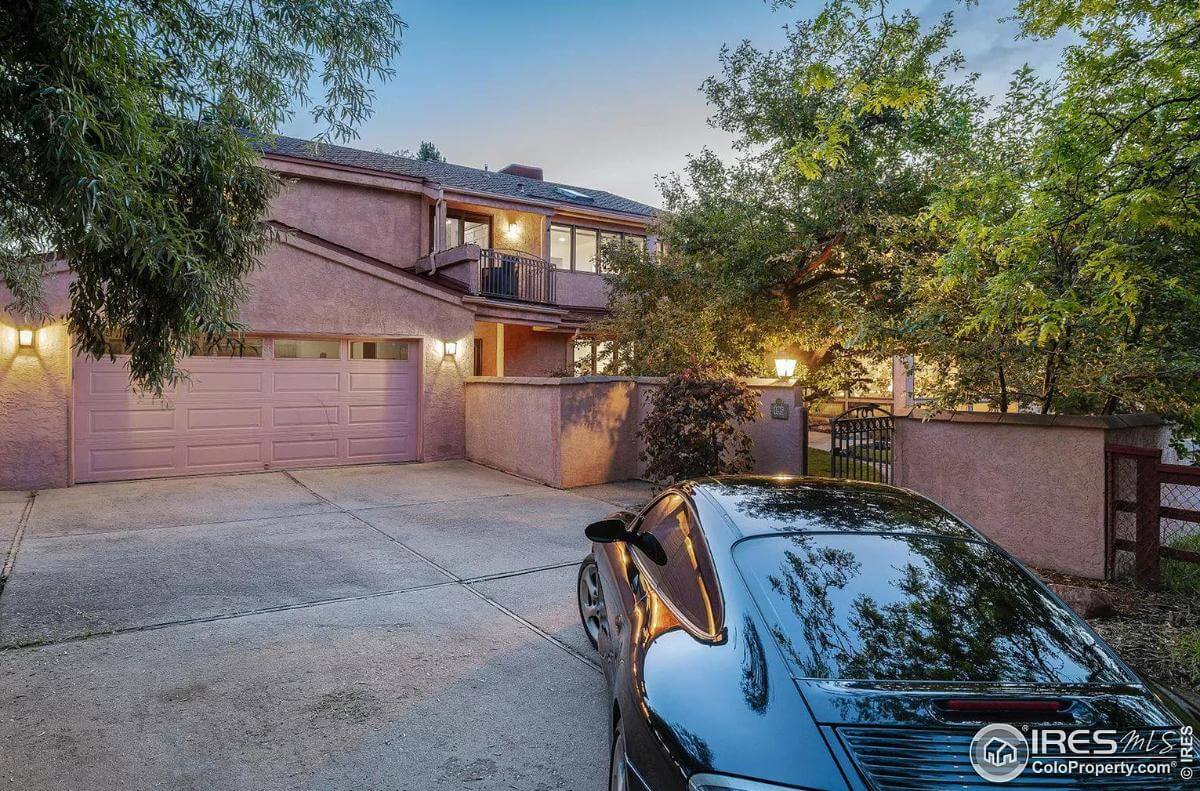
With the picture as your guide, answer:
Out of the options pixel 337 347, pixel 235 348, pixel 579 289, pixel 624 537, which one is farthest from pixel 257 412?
pixel 624 537

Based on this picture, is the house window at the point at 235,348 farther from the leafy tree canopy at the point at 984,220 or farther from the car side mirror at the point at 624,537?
the car side mirror at the point at 624,537

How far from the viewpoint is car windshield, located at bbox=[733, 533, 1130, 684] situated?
200cm

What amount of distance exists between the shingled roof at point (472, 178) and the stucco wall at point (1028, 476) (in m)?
12.8

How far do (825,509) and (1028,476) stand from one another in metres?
4.62

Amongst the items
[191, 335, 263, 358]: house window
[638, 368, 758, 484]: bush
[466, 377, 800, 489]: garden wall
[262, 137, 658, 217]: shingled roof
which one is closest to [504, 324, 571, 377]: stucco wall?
[262, 137, 658, 217]: shingled roof

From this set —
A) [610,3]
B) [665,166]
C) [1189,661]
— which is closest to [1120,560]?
[1189,661]

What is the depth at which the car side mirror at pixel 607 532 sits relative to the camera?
345 cm

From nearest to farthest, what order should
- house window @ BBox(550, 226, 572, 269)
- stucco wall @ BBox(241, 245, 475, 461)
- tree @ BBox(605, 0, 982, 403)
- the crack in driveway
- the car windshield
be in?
the car windshield
the crack in driveway
tree @ BBox(605, 0, 982, 403)
stucco wall @ BBox(241, 245, 475, 461)
house window @ BBox(550, 226, 572, 269)

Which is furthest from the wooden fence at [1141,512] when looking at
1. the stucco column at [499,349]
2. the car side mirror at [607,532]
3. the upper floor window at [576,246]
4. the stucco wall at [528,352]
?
the upper floor window at [576,246]

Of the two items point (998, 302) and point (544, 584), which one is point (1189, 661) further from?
point (544, 584)

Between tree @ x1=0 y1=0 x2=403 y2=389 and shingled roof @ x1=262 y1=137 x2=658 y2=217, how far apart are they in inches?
388

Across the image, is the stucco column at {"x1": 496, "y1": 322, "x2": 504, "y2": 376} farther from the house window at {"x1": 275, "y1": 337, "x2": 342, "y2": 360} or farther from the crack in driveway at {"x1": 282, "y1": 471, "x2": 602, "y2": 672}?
the crack in driveway at {"x1": 282, "y1": 471, "x2": 602, "y2": 672}

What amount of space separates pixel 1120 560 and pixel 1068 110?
147 inches

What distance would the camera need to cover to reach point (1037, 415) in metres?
6.21
